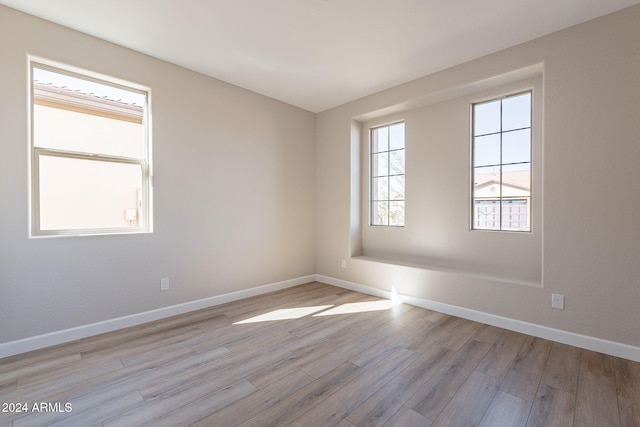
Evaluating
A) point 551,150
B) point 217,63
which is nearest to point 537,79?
point 551,150

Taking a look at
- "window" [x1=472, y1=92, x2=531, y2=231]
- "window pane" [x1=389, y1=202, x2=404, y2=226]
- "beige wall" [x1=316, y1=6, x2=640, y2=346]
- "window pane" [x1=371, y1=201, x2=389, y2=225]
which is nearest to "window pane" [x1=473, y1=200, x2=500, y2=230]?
"window" [x1=472, y1=92, x2=531, y2=231]

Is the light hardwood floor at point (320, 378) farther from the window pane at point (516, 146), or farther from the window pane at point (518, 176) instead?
the window pane at point (516, 146)

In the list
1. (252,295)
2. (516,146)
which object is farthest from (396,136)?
(252,295)

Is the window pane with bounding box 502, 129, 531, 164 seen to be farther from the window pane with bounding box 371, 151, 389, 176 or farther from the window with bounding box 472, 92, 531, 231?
the window pane with bounding box 371, 151, 389, 176

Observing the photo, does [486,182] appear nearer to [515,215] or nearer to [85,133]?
[515,215]

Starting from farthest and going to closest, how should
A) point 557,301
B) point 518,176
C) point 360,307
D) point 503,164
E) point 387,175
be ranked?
point 387,175
point 360,307
point 503,164
point 518,176
point 557,301

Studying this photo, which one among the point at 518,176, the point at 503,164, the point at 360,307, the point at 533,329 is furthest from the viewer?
the point at 360,307

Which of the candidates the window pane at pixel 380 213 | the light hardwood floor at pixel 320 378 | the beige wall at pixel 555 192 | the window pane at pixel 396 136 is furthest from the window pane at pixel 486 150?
the light hardwood floor at pixel 320 378

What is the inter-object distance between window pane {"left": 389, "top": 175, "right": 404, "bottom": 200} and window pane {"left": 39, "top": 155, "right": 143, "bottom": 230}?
3240mm

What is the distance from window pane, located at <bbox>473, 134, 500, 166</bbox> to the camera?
3.22 m

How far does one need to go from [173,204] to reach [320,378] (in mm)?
2398

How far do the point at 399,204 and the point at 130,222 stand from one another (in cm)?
339

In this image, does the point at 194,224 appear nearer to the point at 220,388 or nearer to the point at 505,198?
the point at 220,388

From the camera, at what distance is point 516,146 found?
3078mm
